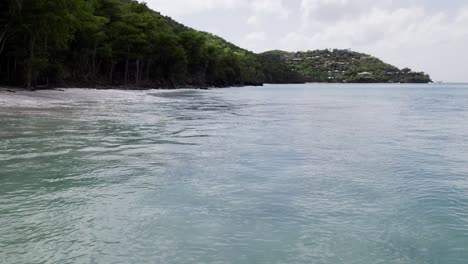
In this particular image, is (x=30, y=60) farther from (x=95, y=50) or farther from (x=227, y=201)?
(x=227, y=201)

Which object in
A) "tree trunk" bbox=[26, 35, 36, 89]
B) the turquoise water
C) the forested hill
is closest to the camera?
the turquoise water

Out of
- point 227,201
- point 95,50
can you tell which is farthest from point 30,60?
point 227,201

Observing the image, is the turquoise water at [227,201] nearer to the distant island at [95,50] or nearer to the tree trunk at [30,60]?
the distant island at [95,50]

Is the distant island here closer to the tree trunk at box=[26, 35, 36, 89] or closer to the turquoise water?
the tree trunk at box=[26, 35, 36, 89]

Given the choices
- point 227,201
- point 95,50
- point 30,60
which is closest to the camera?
point 227,201

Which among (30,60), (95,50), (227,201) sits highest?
(95,50)

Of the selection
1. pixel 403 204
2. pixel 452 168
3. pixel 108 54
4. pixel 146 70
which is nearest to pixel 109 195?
pixel 403 204

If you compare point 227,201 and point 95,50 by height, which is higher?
point 95,50

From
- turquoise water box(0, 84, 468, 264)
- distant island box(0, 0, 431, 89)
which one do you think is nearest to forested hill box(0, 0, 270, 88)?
distant island box(0, 0, 431, 89)

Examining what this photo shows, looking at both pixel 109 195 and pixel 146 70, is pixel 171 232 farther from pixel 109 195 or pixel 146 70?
pixel 146 70

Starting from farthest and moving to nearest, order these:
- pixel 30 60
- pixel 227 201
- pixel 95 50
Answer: pixel 95 50 → pixel 30 60 → pixel 227 201

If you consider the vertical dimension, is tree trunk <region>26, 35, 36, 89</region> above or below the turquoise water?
above

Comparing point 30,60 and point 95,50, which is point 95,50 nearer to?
point 95,50

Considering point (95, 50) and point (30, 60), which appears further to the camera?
point (95, 50)
